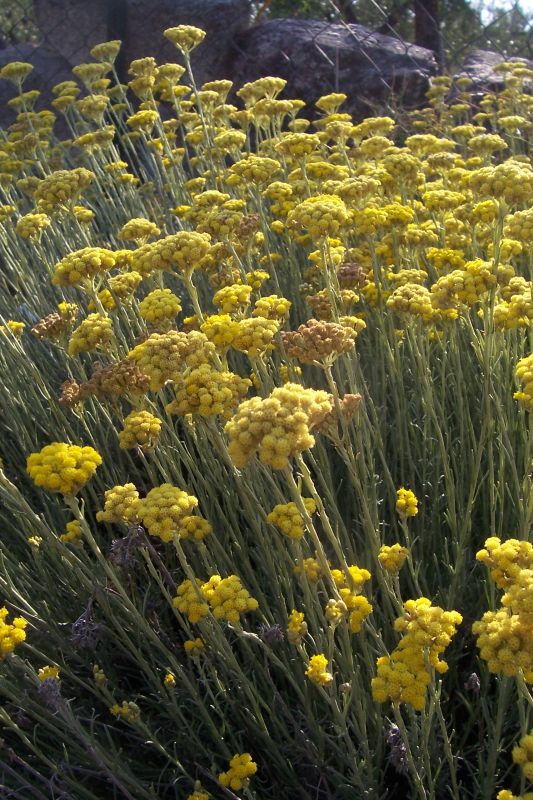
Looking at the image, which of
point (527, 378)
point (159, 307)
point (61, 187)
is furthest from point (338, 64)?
point (527, 378)

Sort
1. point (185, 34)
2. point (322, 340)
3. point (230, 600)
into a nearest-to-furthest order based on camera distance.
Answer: point (230, 600) → point (322, 340) → point (185, 34)

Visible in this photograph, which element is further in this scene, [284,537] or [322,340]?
[284,537]

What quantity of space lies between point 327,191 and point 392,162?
296 mm

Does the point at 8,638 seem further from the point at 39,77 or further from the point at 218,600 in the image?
the point at 39,77

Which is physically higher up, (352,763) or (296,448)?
(296,448)

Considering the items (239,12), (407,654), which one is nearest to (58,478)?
(407,654)

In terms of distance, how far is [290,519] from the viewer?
1.79m

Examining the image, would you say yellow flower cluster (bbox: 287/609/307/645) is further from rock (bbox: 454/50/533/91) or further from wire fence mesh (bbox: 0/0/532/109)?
wire fence mesh (bbox: 0/0/532/109)

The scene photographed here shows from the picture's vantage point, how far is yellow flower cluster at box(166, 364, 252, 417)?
1.82m

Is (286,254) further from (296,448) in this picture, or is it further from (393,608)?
(296,448)

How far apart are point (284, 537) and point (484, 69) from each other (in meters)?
7.91

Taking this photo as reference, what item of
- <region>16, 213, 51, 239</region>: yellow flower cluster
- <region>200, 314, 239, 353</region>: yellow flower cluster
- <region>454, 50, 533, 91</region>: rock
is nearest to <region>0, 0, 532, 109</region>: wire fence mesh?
<region>454, 50, 533, 91</region>: rock

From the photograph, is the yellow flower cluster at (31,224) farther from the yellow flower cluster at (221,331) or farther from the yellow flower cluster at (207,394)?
the yellow flower cluster at (207,394)

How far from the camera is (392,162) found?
2.99 metres
